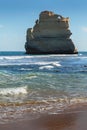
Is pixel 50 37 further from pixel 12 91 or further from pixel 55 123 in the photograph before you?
pixel 55 123

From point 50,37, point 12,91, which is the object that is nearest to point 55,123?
point 12,91

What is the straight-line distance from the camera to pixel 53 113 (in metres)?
9.93

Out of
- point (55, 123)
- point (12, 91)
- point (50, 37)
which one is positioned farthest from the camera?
point (50, 37)

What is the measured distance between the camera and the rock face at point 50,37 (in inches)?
3708

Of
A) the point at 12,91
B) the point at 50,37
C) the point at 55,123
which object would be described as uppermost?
the point at 55,123

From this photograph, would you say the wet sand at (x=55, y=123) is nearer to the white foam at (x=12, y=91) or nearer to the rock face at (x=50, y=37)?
the white foam at (x=12, y=91)

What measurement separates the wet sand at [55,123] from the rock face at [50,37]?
3318 inches

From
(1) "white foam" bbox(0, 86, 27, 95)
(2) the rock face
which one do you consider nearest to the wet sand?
(1) "white foam" bbox(0, 86, 27, 95)

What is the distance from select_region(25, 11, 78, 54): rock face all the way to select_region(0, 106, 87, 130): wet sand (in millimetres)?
84286

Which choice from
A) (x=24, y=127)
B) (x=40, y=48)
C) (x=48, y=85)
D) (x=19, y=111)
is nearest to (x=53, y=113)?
(x=19, y=111)

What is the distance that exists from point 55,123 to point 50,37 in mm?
88118

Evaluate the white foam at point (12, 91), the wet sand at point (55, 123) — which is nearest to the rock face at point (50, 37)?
the white foam at point (12, 91)

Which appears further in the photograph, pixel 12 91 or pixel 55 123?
pixel 12 91

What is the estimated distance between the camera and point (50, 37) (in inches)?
3792
